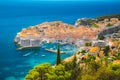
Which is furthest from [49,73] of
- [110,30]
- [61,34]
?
[110,30]

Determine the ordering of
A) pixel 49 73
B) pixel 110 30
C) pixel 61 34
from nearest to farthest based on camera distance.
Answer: pixel 49 73 → pixel 110 30 → pixel 61 34

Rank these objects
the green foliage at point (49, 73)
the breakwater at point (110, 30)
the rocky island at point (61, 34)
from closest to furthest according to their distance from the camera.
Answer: the green foliage at point (49, 73), the rocky island at point (61, 34), the breakwater at point (110, 30)

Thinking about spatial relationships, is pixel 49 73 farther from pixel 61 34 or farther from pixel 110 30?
pixel 110 30

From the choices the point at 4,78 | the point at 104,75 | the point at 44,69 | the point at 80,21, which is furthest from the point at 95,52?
the point at 80,21

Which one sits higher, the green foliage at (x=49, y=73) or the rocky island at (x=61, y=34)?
the rocky island at (x=61, y=34)

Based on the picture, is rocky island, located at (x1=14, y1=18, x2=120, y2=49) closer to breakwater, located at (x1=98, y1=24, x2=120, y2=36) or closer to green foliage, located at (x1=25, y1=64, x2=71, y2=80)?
breakwater, located at (x1=98, y1=24, x2=120, y2=36)

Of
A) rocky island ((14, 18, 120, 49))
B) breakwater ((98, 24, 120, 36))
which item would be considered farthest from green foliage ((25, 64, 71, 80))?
breakwater ((98, 24, 120, 36))

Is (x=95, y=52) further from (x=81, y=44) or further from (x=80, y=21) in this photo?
(x=80, y=21)

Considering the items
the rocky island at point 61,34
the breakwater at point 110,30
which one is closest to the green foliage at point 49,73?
the rocky island at point 61,34

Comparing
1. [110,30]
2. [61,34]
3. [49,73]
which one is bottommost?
[49,73]

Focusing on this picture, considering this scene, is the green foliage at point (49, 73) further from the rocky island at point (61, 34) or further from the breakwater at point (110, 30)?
the breakwater at point (110, 30)

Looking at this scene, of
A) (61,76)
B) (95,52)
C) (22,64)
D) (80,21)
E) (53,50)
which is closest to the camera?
(61,76)
